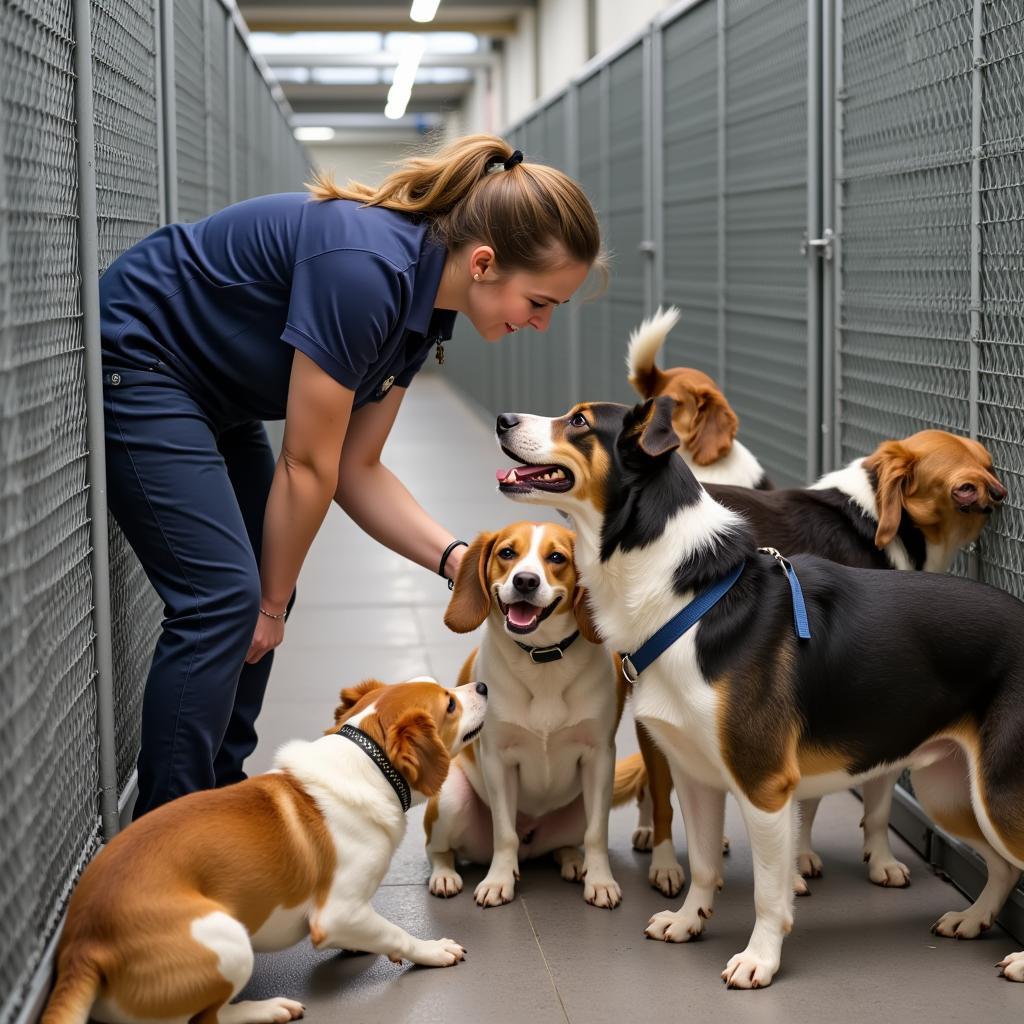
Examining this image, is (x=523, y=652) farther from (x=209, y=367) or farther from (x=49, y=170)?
(x=49, y=170)

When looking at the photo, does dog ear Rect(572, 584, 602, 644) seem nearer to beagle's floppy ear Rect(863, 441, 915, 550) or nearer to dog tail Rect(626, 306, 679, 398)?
beagle's floppy ear Rect(863, 441, 915, 550)

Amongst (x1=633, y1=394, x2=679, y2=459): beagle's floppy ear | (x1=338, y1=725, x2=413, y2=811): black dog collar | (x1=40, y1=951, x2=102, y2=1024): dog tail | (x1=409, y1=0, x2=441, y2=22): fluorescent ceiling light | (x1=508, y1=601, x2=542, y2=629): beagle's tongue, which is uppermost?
(x1=409, y1=0, x2=441, y2=22): fluorescent ceiling light

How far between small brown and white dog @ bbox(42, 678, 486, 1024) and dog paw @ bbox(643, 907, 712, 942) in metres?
0.45

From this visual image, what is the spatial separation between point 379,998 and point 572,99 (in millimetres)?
8035

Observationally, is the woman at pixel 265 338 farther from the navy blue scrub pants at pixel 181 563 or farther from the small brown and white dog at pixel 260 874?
the small brown and white dog at pixel 260 874

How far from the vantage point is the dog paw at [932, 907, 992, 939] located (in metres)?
2.99

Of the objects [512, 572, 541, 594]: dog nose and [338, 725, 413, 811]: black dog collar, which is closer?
[338, 725, 413, 811]: black dog collar

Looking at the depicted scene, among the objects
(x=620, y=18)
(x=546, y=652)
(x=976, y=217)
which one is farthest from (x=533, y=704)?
(x=620, y=18)

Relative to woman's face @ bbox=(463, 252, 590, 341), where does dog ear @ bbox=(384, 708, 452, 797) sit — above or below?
below

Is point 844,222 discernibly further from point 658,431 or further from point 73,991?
point 73,991

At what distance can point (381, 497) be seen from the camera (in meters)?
3.42

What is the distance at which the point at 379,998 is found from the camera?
9.01 ft

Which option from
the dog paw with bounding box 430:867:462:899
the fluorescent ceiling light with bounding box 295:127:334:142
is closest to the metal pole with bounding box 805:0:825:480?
the dog paw with bounding box 430:867:462:899

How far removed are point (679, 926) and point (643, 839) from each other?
1.86ft
